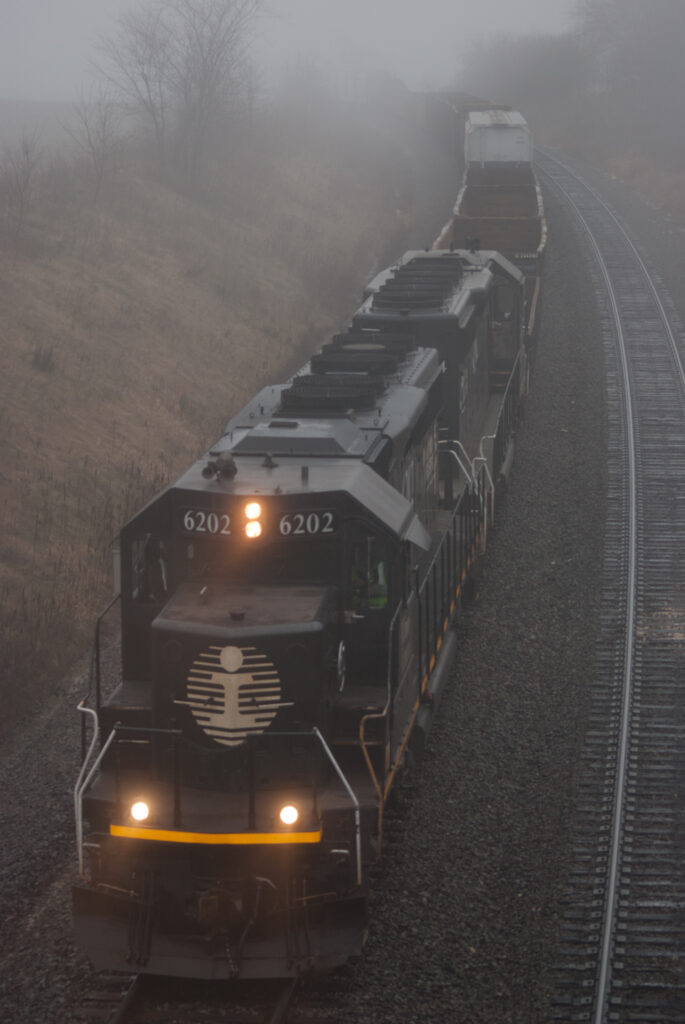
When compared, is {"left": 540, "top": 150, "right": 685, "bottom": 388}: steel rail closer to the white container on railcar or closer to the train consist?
the white container on railcar

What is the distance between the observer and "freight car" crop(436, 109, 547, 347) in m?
32.7

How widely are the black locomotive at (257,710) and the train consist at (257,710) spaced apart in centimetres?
2

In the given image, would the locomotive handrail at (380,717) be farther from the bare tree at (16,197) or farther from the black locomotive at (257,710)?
the bare tree at (16,197)

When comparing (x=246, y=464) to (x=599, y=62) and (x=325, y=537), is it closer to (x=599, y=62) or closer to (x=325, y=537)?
(x=325, y=537)

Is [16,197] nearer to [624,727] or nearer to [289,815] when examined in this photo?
[624,727]

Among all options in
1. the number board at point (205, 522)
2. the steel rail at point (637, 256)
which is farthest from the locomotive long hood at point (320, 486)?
the steel rail at point (637, 256)

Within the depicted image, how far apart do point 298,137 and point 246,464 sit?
1883 inches

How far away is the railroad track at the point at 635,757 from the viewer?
9055 millimetres

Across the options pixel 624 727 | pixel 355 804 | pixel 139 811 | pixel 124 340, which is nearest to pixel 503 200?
pixel 124 340

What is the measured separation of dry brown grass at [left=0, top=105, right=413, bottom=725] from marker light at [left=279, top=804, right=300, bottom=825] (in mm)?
5967

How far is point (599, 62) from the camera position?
94.1 m

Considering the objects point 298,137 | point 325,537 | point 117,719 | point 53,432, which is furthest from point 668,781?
point 298,137

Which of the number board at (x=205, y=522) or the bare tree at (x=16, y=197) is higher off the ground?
the bare tree at (x=16, y=197)

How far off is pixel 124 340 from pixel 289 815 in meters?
20.0
